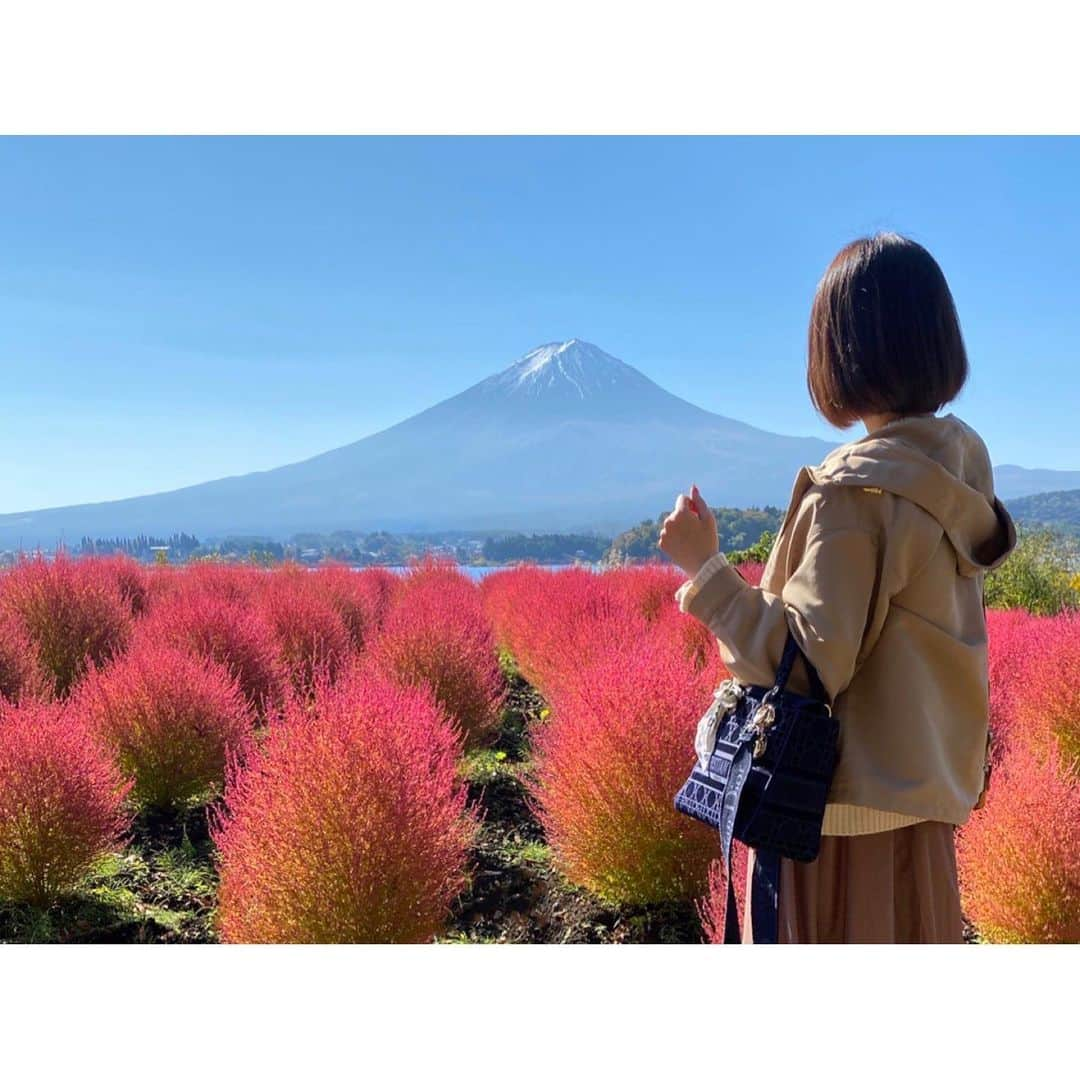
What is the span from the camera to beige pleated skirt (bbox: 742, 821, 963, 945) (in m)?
1.47

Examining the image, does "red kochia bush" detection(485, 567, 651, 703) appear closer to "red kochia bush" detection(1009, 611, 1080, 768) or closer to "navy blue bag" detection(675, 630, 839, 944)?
"red kochia bush" detection(1009, 611, 1080, 768)

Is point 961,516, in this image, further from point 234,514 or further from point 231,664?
point 234,514

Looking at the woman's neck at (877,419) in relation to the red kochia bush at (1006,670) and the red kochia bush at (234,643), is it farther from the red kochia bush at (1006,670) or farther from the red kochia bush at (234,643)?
the red kochia bush at (234,643)

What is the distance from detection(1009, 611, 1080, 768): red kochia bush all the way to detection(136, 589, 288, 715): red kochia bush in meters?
3.58

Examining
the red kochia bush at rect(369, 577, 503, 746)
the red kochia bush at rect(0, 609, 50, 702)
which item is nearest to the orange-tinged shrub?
the red kochia bush at rect(369, 577, 503, 746)

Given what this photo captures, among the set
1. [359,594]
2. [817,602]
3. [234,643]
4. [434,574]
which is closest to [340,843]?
[817,602]

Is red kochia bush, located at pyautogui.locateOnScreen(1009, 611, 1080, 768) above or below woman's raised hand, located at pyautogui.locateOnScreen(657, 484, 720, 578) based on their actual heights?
below

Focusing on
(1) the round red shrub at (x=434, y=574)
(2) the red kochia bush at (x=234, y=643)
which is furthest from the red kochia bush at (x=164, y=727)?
(1) the round red shrub at (x=434, y=574)

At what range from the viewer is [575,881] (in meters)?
3.32

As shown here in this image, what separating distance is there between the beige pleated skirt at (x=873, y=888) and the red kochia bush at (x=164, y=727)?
315cm

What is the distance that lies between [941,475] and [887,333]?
236 mm

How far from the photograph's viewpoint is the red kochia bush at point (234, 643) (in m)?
5.23

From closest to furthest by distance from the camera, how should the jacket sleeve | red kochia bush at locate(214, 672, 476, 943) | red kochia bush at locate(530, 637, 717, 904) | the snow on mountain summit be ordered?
the jacket sleeve, red kochia bush at locate(214, 672, 476, 943), red kochia bush at locate(530, 637, 717, 904), the snow on mountain summit
